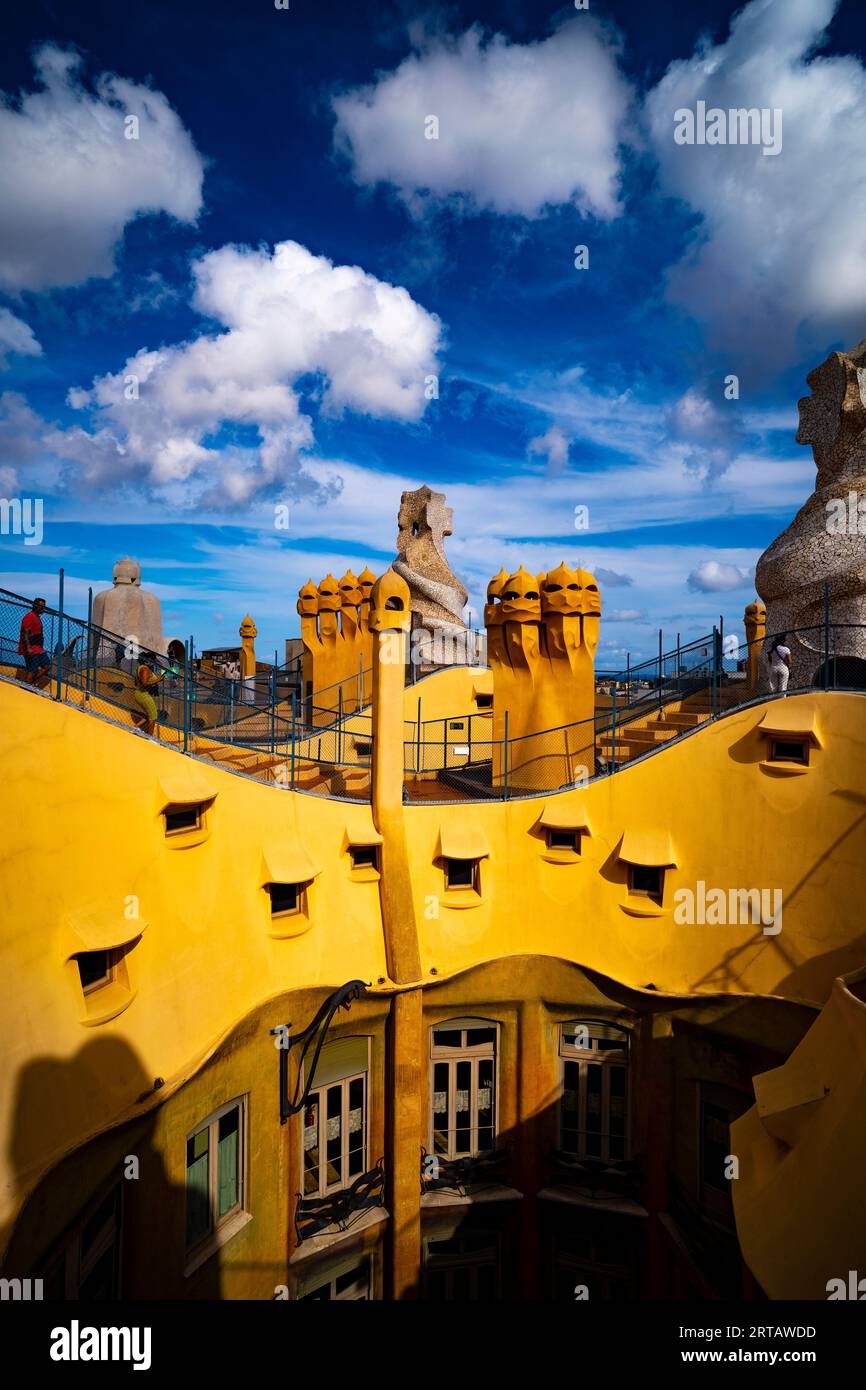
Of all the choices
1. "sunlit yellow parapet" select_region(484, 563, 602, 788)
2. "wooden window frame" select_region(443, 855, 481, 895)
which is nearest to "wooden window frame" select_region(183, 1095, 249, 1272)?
"wooden window frame" select_region(443, 855, 481, 895)

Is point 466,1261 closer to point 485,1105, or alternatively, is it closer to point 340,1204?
point 485,1105

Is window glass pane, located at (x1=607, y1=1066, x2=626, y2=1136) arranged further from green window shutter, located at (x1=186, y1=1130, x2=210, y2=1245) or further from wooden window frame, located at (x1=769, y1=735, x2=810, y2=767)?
green window shutter, located at (x1=186, y1=1130, x2=210, y2=1245)

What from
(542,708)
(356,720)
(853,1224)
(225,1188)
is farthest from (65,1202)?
(356,720)

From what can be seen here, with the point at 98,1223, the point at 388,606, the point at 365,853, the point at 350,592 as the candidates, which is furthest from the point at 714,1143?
the point at 350,592

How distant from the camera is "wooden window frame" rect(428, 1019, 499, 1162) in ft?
41.1

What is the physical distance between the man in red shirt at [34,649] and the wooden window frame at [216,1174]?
21.2 ft

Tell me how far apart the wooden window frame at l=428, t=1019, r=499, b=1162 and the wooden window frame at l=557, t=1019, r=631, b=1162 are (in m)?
1.26

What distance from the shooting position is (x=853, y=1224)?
18.0ft

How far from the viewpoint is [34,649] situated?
862 centimetres

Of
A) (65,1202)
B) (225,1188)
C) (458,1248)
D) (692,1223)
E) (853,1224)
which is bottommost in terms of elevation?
(458,1248)

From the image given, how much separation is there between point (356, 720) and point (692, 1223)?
49.2 feet

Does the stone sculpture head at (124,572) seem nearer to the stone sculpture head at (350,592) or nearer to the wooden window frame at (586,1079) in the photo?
the stone sculpture head at (350,592)
